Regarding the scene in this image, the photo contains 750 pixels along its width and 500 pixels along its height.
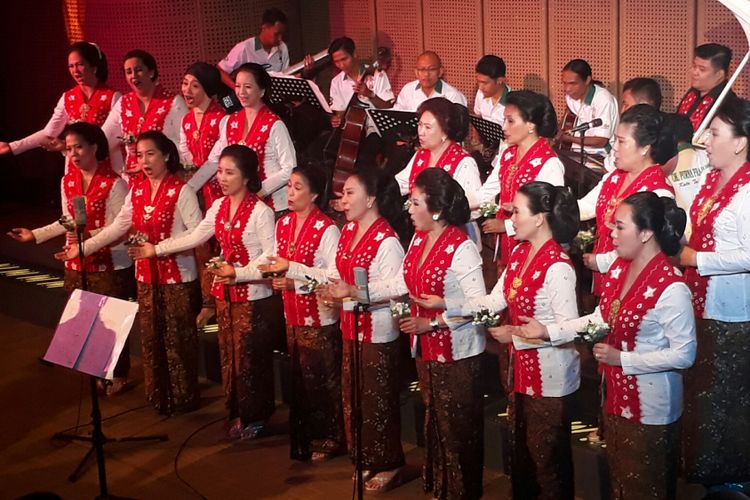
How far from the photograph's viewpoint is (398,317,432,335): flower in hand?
4973 millimetres

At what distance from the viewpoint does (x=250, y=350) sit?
628cm

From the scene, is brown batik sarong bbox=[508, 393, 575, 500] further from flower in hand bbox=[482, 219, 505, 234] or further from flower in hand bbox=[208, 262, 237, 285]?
flower in hand bbox=[208, 262, 237, 285]

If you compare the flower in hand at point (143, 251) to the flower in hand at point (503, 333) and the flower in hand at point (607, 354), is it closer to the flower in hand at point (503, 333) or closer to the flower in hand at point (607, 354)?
the flower in hand at point (503, 333)

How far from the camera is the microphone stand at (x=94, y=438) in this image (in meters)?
5.38

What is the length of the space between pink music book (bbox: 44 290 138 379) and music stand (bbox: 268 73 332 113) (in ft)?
10.6

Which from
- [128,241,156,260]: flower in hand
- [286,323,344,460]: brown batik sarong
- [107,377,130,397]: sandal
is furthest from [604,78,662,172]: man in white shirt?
[107,377,130,397]: sandal

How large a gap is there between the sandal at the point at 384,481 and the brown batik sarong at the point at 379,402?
0.09 feet

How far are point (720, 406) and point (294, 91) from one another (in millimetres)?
4234

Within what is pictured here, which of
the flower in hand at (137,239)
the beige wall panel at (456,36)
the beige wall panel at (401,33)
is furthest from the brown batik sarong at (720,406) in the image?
the beige wall panel at (401,33)

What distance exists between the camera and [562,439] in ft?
15.6

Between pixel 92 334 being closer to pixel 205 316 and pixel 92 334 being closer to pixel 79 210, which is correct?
pixel 79 210

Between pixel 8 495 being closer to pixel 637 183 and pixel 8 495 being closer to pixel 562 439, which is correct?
pixel 562 439

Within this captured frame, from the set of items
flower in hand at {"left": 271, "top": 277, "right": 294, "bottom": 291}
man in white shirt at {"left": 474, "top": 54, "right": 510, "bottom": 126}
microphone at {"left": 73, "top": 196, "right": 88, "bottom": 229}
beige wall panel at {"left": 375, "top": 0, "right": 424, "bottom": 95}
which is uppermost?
beige wall panel at {"left": 375, "top": 0, "right": 424, "bottom": 95}

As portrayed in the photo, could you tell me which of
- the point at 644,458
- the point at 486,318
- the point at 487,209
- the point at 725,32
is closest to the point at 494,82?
the point at 725,32
